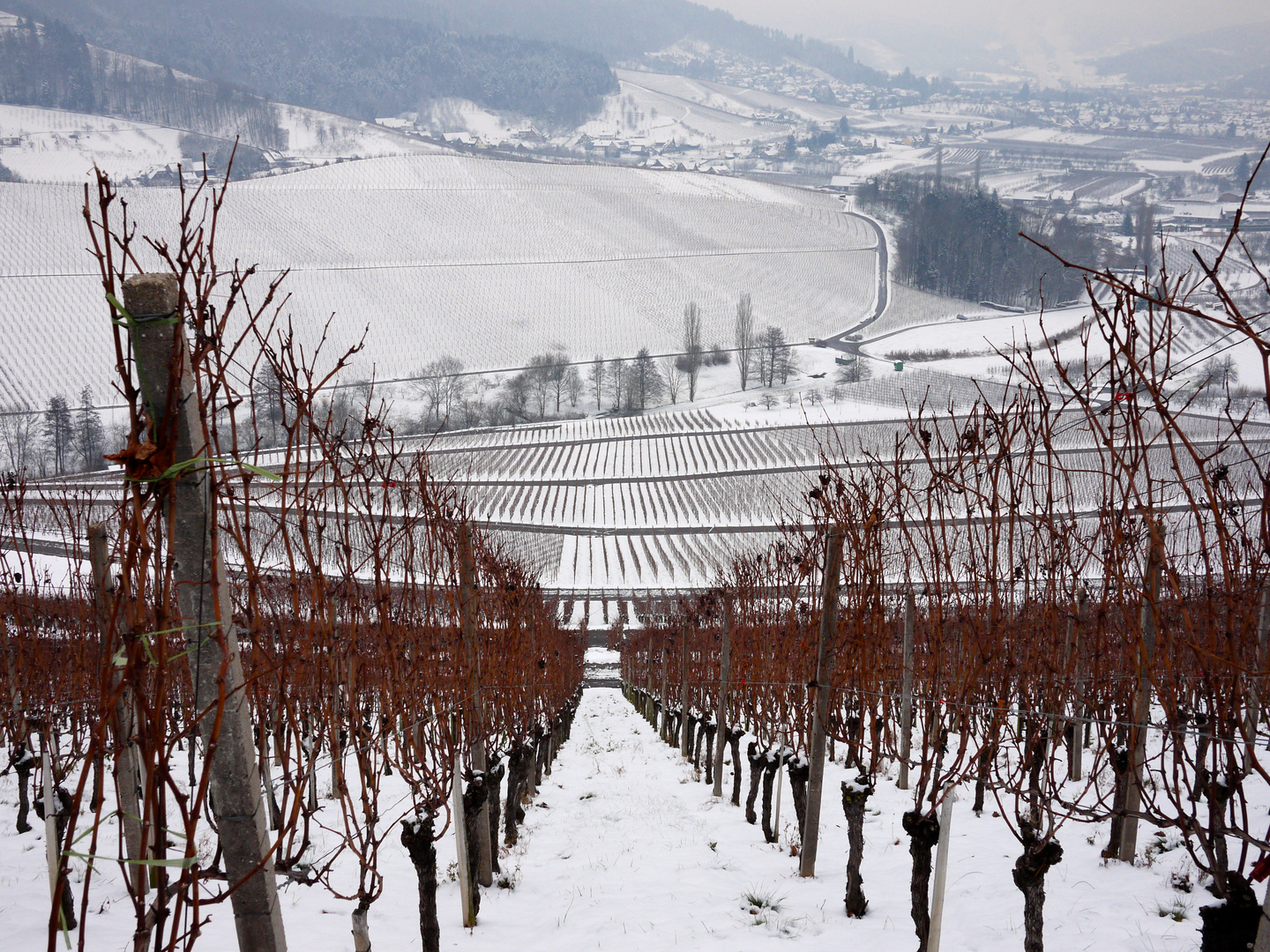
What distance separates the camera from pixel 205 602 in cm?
242

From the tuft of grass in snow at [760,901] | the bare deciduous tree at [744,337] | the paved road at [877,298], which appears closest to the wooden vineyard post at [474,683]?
the tuft of grass in snow at [760,901]

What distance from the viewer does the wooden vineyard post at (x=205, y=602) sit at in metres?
2.28

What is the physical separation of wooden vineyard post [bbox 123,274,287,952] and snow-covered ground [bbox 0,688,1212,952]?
3.64 meters

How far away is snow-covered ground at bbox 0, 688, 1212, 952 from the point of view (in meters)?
5.45

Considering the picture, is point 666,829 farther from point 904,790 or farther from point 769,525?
point 769,525

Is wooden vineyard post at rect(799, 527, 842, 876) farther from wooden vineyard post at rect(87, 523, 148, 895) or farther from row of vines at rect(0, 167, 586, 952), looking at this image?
wooden vineyard post at rect(87, 523, 148, 895)

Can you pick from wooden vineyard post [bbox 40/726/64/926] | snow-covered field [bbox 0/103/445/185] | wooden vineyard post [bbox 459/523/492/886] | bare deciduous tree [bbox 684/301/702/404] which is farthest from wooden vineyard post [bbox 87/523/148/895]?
snow-covered field [bbox 0/103/445/185]

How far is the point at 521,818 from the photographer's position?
929cm

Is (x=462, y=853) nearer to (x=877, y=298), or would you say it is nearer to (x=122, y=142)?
(x=877, y=298)

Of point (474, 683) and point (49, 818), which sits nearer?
point (49, 818)

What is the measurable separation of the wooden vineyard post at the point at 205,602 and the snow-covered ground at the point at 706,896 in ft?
11.9

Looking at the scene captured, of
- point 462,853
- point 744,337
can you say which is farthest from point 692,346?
point 462,853

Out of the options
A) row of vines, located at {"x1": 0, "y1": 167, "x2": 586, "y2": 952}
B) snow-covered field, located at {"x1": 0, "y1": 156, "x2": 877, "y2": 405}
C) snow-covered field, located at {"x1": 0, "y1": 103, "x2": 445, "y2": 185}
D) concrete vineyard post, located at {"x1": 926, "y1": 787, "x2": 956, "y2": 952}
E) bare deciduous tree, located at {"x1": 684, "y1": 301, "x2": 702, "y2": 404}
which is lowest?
concrete vineyard post, located at {"x1": 926, "y1": 787, "x2": 956, "y2": 952}

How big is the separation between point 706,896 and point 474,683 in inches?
96.0
